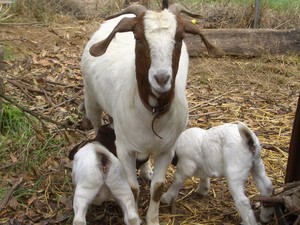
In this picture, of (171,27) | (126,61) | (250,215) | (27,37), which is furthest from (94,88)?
(27,37)

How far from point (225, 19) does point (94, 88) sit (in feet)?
17.1

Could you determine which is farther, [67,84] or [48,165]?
[67,84]

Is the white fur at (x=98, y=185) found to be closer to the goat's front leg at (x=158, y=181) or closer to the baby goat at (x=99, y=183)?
the baby goat at (x=99, y=183)

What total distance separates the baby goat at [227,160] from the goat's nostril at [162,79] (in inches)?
32.1

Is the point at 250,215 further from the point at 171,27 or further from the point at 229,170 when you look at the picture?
the point at 171,27

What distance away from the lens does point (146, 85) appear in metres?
4.23

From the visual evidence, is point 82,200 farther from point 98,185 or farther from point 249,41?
point 249,41

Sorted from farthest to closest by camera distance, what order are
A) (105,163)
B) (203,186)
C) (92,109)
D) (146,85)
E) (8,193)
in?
(92,109) < (203,186) < (8,193) < (105,163) < (146,85)

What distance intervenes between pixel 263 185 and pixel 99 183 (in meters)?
1.31

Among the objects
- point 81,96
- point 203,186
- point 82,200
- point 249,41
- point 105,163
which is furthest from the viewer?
point 249,41

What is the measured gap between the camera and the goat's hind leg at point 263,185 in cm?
455

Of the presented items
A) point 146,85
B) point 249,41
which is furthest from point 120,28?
point 249,41

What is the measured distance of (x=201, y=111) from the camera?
23.5ft

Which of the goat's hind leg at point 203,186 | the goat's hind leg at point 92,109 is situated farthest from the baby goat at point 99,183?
the goat's hind leg at point 92,109
